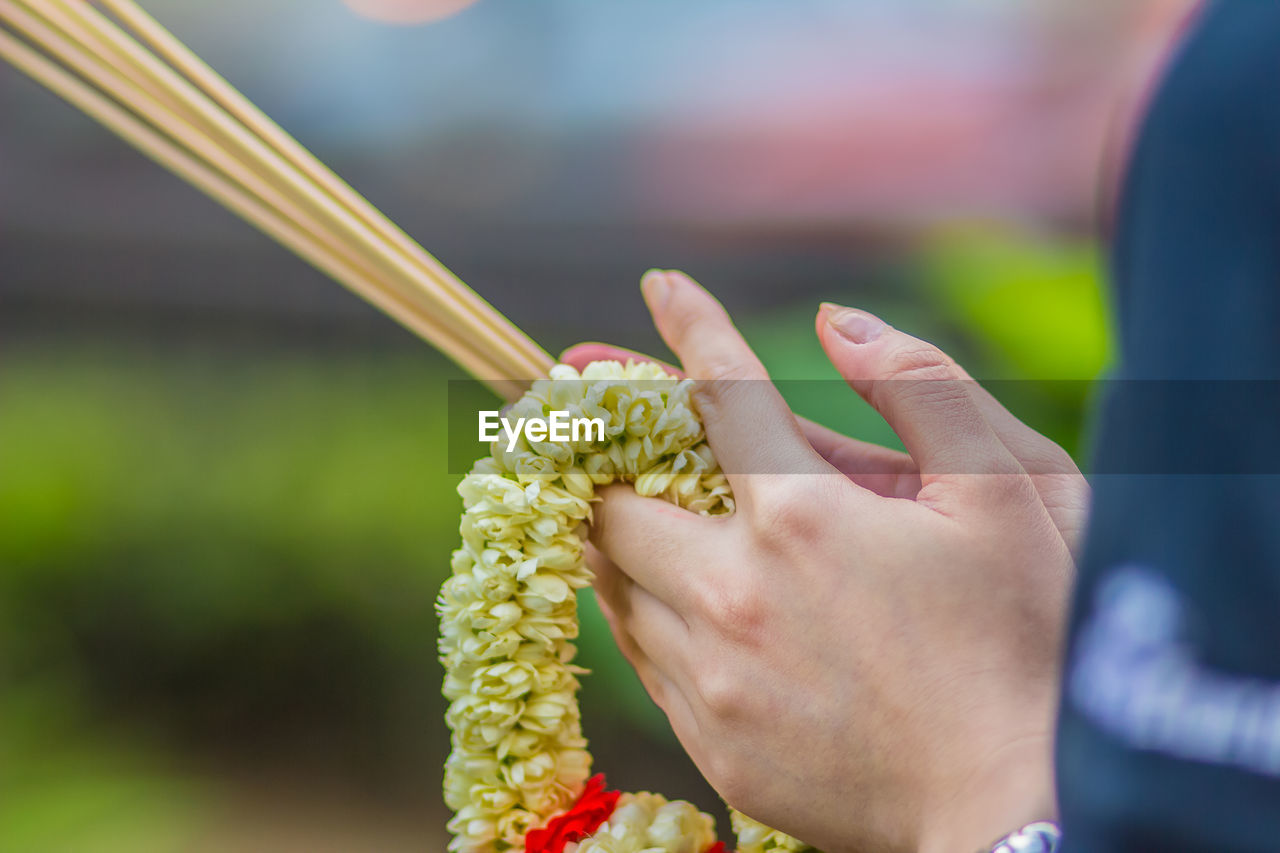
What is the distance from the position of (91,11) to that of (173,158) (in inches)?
2.3

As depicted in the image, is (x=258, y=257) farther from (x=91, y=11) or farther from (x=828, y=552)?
(x=828, y=552)

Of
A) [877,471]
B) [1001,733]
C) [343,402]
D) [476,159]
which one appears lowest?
[1001,733]

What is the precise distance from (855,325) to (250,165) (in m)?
0.25

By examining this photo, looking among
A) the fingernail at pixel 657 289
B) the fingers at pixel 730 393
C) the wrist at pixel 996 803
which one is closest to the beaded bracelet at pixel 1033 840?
the wrist at pixel 996 803

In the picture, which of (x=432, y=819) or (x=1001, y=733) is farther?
(x=432, y=819)

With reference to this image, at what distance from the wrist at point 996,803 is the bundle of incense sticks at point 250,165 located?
231mm

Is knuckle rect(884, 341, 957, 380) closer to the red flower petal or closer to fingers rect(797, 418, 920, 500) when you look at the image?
fingers rect(797, 418, 920, 500)

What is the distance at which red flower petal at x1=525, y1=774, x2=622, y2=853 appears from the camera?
1.10 feet

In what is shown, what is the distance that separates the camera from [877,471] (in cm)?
37

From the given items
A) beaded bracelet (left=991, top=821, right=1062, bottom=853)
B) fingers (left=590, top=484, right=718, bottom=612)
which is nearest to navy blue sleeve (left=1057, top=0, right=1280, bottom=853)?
beaded bracelet (left=991, top=821, right=1062, bottom=853)

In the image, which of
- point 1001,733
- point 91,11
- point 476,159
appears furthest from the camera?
point 476,159

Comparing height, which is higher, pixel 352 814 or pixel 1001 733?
pixel 1001 733

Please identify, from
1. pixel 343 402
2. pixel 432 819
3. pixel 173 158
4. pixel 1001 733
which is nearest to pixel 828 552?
pixel 1001 733

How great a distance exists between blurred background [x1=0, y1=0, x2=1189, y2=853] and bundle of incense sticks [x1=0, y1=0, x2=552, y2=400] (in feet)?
3.00
